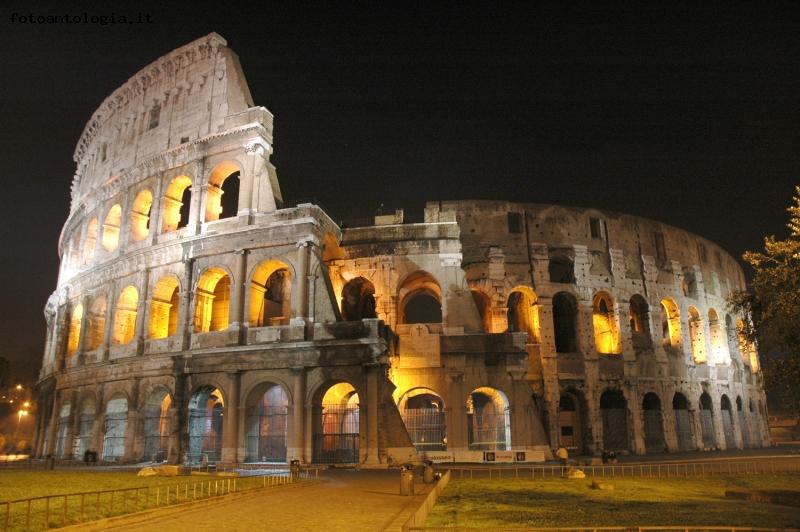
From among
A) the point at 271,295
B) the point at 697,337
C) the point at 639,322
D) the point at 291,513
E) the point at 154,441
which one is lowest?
the point at 291,513

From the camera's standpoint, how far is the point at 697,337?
1328 inches

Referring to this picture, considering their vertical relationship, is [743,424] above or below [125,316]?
below

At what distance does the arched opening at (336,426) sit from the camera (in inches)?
824

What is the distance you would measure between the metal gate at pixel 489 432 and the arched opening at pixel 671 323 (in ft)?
40.5

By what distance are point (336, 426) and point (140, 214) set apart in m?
13.8

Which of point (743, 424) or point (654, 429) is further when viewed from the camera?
point (743, 424)

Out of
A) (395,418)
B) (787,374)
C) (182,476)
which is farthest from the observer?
(395,418)

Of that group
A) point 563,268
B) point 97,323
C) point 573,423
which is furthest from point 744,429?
point 97,323

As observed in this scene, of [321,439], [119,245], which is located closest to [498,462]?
[321,439]

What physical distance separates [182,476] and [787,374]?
53.4 ft

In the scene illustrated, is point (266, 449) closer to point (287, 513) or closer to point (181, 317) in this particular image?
point (181, 317)

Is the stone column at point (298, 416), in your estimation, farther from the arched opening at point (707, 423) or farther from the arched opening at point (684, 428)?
the arched opening at point (707, 423)

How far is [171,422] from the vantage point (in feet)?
74.1

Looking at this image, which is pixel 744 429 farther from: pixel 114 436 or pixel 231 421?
pixel 114 436
